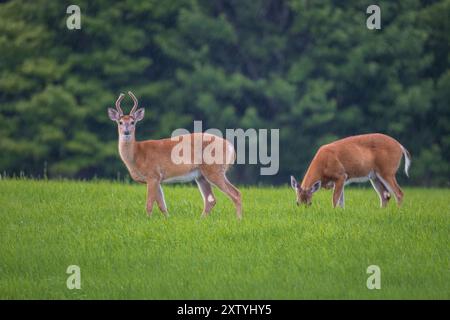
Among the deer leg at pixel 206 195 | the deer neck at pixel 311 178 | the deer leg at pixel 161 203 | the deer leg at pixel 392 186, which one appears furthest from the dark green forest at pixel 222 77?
the deer leg at pixel 161 203

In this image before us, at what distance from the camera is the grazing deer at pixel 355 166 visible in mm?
14039

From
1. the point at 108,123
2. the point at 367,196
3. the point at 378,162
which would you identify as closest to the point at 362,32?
the point at 108,123

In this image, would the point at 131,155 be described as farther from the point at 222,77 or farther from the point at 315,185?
the point at 222,77

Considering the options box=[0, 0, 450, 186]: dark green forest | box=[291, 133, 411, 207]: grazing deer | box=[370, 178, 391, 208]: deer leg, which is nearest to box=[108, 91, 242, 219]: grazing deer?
box=[291, 133, 411, 207]: grazing deer

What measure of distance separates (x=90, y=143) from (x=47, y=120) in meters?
1.44

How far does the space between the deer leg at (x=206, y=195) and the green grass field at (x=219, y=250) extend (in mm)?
162

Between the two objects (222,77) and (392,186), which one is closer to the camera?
(392,186)

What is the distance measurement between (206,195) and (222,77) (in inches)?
622

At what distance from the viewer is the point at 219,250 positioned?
1092 cm

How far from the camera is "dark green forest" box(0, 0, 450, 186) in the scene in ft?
93.0

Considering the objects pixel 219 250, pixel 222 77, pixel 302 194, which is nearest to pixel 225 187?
pixel 302 194

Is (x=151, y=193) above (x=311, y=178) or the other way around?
the other way around

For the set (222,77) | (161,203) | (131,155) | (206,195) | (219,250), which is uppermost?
(222,77)

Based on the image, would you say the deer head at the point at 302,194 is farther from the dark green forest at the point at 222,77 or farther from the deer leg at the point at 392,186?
the dark green forest at the point at 222,77
